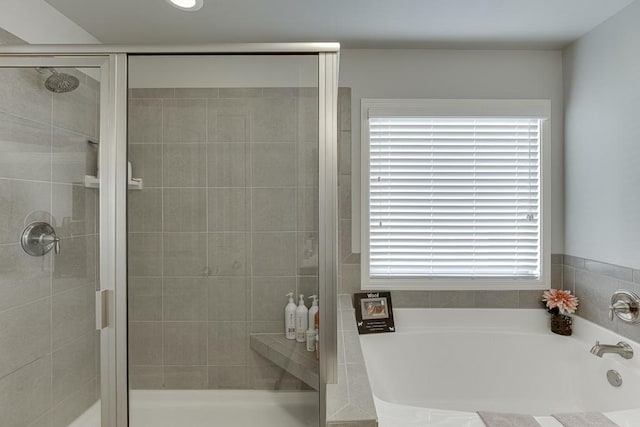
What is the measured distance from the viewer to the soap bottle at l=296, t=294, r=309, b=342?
1368 millimetres

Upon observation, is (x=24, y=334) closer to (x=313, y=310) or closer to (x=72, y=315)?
(x=72, y=315)

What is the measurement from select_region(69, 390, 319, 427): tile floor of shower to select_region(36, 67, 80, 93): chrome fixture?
1214 millimetres

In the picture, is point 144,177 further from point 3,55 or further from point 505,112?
point 505,112

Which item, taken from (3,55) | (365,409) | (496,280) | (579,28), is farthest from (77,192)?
(579,28)

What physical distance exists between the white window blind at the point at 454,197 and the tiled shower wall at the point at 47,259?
1540 millimetres

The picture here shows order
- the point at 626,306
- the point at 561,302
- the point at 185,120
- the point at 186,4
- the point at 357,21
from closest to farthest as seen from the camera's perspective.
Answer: the point at 185,120, the point at 186,4, the point at 626,306, the point at 357,21, the point at 561,302

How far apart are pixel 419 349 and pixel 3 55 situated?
8.07 ft

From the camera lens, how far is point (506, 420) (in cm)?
120

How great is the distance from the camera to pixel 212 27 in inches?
77.5

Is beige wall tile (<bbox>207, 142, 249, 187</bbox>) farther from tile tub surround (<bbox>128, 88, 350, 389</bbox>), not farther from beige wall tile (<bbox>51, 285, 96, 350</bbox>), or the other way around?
beige wall tile (<bbox>51, 285, 96, 350</bbox>)

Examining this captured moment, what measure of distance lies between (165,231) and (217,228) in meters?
0.20

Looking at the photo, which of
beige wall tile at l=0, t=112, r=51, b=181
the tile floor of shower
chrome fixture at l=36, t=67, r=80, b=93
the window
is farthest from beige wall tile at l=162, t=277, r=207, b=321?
the window

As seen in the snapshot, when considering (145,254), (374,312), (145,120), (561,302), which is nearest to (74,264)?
(145,254)

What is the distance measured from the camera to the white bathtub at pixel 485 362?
2.01 metres
